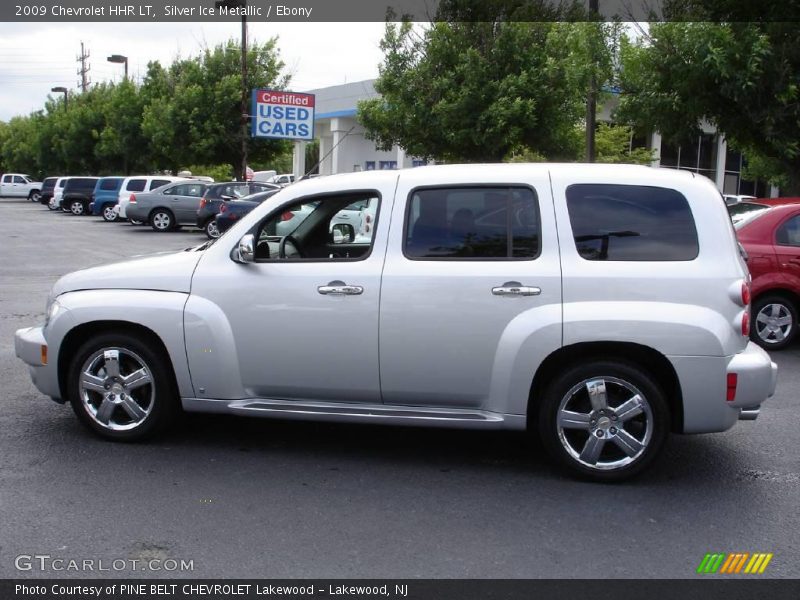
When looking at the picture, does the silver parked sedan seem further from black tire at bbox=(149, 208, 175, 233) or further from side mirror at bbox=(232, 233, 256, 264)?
side mirror at bbox=(232, 233, 256, 264)

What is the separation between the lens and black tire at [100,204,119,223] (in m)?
33.7

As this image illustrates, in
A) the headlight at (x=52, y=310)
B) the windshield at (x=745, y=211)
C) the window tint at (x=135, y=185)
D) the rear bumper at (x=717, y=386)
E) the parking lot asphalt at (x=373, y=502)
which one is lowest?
the parking lot asphalt at (x=373, y=502)

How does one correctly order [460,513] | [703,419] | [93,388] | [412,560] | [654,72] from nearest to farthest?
[412,560] < [460,513] < [703,419] < [93,388] < [654,72]

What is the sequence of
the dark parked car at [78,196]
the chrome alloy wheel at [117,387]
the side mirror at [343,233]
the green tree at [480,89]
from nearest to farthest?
1. the chrome alloy wheel at [117,387]
2. the side mirror at [343,233]
3. the green tree at [480,89]
4. the dark parked car at [78,196]

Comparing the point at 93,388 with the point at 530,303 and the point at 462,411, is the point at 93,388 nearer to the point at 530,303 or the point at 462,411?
the point at 462,411

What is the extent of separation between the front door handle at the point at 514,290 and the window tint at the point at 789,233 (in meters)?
5.30

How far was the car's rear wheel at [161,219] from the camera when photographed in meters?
27.5

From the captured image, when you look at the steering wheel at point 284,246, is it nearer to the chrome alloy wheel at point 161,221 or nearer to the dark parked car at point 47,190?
the chrome alloy wheel at point 161,221

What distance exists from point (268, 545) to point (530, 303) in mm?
2009

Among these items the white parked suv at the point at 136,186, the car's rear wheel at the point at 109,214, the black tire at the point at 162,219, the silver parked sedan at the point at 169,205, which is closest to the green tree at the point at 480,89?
the silver parked sedan at the point at 169,205

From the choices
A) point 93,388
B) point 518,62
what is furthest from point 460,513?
point 518,62

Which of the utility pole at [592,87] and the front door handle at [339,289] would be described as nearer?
the front door handle at [339,289]

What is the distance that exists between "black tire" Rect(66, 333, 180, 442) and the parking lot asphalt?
120 mm

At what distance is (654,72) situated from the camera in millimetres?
14242
